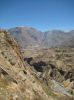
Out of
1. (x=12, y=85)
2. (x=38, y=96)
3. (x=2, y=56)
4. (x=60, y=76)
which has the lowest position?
(x=60, y=76)

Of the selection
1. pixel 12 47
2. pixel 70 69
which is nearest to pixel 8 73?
pixel 12 47

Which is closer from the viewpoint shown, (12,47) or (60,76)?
(12,47)

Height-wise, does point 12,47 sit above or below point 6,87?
above

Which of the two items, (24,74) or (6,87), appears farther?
(24,74)

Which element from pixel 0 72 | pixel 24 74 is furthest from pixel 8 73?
pixel 24 74

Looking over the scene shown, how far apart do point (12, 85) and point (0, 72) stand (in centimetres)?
198

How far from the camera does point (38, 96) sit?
2859cm

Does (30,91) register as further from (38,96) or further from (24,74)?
(24,74)

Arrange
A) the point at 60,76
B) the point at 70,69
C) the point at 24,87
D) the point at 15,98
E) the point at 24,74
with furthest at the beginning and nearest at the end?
the point at 70,69, the point at 60,76, the point at 24,74, the point at 24,87, the point at 15,98

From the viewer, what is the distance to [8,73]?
88.7 feet

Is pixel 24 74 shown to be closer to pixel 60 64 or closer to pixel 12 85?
pixel 12 85

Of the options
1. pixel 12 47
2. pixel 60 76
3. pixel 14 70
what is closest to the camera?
pixel 14 70

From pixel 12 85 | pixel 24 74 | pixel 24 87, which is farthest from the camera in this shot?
pixel 24 74

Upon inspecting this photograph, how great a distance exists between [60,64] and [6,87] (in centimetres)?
10645
